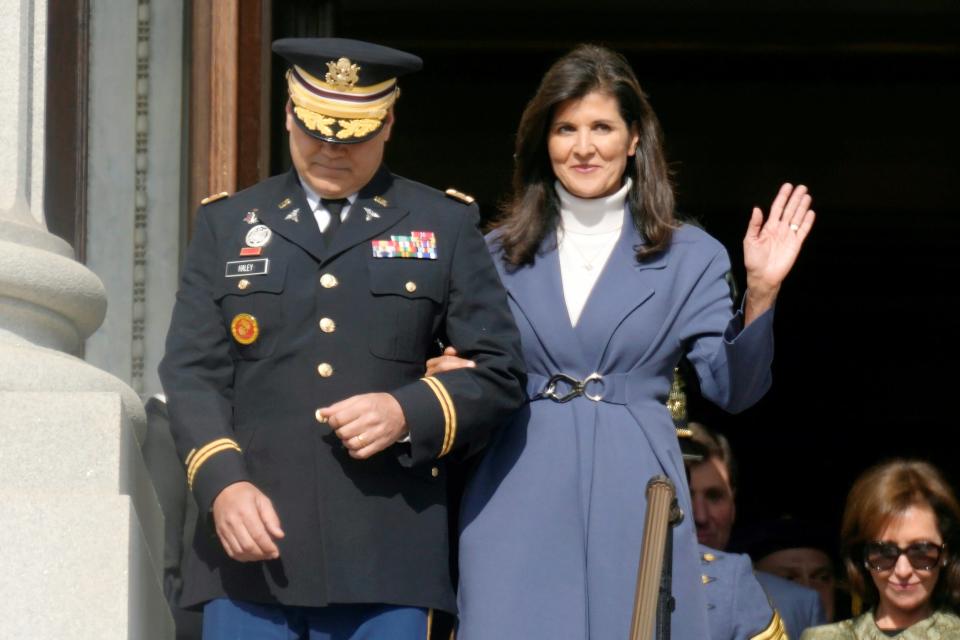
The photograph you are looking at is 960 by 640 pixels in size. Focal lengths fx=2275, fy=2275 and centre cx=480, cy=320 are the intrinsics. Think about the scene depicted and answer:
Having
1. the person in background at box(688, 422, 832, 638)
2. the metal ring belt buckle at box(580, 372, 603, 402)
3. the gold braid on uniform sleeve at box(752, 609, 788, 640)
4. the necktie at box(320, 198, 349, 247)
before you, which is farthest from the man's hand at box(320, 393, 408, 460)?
the person in background at box(688, 422, 832, 638)

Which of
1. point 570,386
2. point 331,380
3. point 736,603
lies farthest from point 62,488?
point 736,603

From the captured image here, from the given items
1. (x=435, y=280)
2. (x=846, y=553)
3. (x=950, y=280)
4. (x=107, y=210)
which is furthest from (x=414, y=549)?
(x=950, y=280)

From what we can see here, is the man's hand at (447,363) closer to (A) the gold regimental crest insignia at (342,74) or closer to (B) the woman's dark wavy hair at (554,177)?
(B) the woman's dark wavy hair at (554,177)

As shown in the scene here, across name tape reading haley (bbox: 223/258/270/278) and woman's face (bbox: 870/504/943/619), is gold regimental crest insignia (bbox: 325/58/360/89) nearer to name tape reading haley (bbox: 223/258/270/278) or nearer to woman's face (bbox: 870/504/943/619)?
name tape reading haley (bbox: 223/258/270/278)

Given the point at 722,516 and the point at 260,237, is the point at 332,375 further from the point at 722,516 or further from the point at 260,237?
the point at 722,516

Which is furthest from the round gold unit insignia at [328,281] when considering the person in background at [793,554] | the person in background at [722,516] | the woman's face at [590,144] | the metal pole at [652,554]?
the person in background at [793,554]

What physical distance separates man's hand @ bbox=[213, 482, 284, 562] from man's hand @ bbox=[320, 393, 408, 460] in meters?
0.19

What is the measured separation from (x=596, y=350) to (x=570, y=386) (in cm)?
9

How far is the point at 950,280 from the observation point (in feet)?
37.2

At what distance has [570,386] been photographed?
464 centimetres

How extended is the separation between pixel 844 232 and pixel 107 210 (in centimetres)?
492

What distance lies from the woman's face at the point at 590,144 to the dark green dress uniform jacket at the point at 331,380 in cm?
30

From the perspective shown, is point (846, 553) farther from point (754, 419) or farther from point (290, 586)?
point (754, 419)

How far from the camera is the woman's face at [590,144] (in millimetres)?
4750
